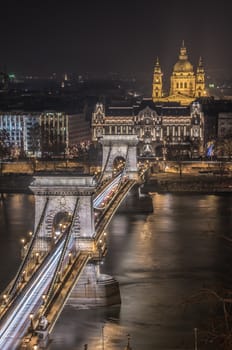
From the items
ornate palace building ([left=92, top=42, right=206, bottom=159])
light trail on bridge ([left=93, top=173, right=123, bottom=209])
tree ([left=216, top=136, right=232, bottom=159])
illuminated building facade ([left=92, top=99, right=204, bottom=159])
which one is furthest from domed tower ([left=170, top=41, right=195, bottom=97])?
light trail on bridge ([left=93, top=173, right=123, bottom=209])

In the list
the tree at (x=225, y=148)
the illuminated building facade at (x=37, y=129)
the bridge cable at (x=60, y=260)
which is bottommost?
the bridge cable at (x=60, y=260)

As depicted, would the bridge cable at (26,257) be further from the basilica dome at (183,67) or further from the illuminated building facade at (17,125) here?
the basilica dome at (183,67)

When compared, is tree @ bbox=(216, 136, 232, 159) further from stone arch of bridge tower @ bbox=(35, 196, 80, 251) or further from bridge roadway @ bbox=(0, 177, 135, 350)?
stone arch of bridge tower @ bbox=(35, 196, 80, 251)

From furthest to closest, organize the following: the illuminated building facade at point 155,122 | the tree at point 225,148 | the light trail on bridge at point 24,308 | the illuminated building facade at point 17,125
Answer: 1. the illuminated building facade at point 155,122
2. the illuminated building facade at point 17,125
3. the tree at point 225,148
4. the light trail on bridge at point 24,308

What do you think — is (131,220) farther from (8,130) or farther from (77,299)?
(8,130)

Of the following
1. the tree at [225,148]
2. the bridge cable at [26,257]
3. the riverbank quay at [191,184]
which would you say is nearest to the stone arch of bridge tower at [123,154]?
the riverbank quay at [191,184]

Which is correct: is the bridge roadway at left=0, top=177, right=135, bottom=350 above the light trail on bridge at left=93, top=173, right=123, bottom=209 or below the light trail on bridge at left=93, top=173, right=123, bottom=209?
below
